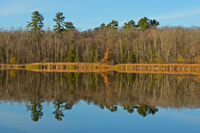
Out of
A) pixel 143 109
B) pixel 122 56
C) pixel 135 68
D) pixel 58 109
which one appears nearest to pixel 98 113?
A: pixel 58 109

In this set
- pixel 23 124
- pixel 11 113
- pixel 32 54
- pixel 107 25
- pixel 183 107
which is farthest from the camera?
pixel 107 25

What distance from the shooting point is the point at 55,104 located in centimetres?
1376

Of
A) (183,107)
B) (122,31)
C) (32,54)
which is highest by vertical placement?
(122,31)

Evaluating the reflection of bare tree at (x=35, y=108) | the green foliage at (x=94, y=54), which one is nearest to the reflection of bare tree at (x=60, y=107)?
the reflection of bare tree at (x=35, y=108)

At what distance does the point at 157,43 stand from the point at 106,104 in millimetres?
59804

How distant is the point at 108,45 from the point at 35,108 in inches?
2580

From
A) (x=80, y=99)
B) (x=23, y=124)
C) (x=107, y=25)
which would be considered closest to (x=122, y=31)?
(x=107, y=25)

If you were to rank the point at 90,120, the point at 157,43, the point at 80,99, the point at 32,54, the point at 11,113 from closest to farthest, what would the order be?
the point at 90,120, the point at 11,113, the point at 80,99, the point at 157,43, the point at 32,54

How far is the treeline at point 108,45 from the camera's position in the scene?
67.4 metres

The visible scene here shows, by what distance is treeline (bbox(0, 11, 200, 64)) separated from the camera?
67.4 metres

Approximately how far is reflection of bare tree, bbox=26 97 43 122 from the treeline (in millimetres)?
53131

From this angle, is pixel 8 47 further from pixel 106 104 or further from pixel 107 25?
pixel 106 104

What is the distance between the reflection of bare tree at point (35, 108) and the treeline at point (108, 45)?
53.1m

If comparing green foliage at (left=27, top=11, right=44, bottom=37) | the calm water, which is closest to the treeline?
green foliage at (left=27, top=11, right=44, bottom=37)
